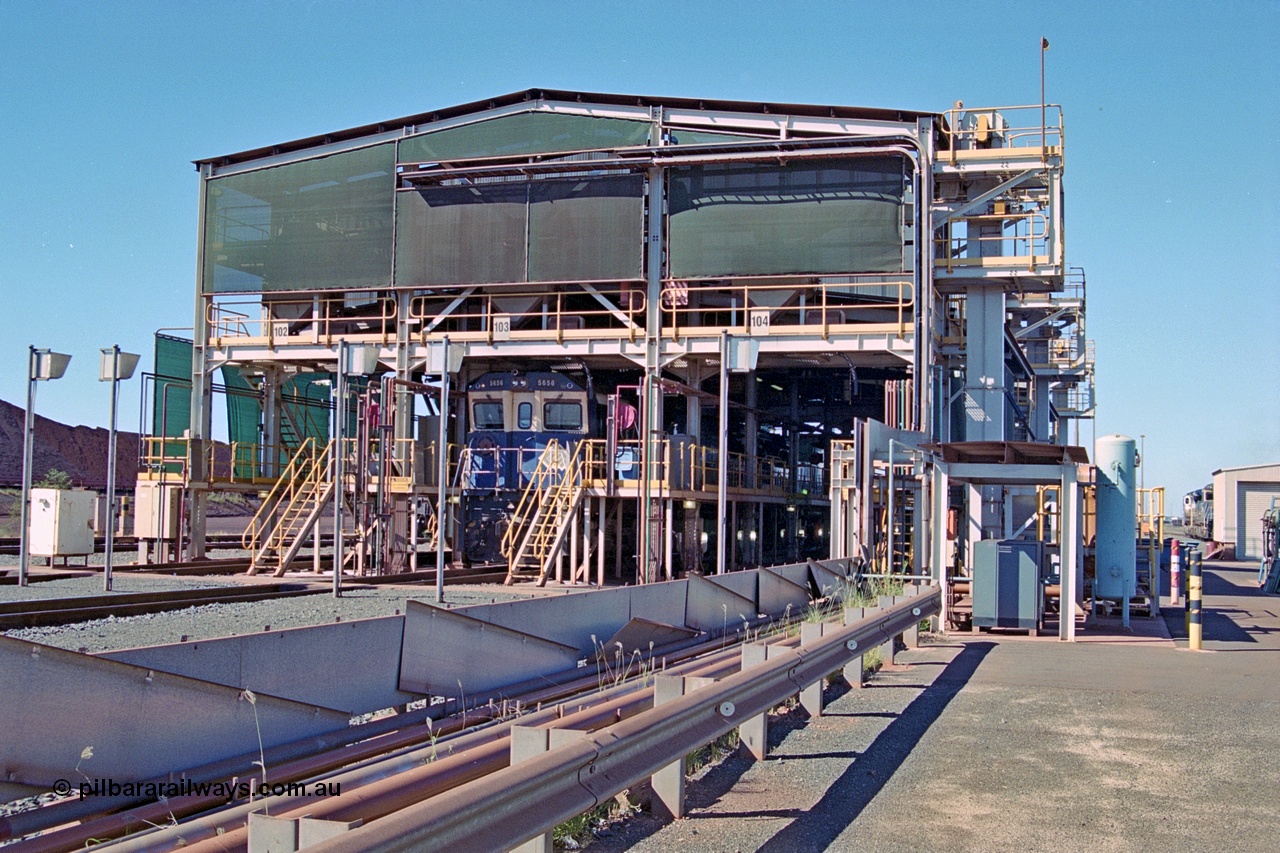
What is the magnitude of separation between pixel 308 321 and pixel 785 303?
12844mm

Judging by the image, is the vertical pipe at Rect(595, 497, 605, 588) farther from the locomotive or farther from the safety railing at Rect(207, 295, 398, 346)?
the locomotive

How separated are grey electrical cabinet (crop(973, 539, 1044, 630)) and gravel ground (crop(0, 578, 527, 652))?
6.99 metres

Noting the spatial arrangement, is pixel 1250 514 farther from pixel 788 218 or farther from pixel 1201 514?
pixel 788 218

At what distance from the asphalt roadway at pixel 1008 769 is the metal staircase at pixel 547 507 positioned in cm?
1467

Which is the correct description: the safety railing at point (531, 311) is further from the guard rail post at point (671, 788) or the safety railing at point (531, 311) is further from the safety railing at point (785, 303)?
the guard rail post at point (671, 788)

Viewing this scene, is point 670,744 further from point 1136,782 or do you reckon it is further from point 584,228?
point 584,228

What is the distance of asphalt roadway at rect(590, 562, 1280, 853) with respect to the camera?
605 cm

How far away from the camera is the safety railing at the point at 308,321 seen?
31.8 meters

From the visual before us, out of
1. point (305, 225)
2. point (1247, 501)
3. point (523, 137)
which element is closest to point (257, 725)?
point (523, 137)

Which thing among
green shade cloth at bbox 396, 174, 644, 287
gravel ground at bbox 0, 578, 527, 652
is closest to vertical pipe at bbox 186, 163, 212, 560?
green shade cloth at bbox 396, 174, 644, 287

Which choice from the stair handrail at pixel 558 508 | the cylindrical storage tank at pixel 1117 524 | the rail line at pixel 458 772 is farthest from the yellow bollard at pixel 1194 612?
the stair handrail at pixel 558 508

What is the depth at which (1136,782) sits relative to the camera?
7.30 m

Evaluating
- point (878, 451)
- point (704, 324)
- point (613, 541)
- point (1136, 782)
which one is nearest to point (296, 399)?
point (613, 541)

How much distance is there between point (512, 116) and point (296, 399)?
454 inches
